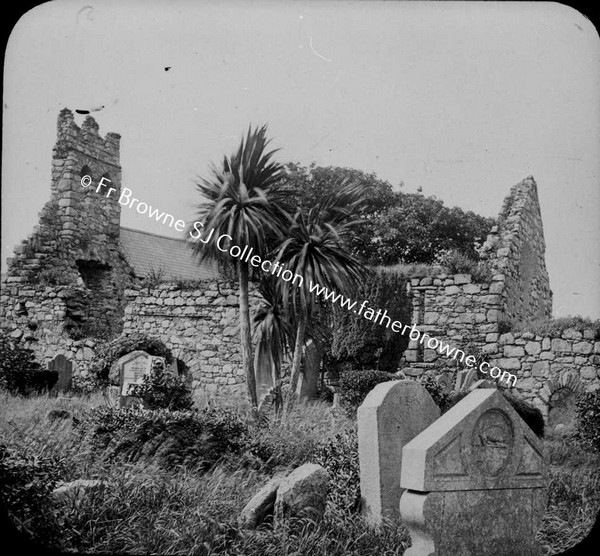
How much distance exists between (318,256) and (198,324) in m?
5.10

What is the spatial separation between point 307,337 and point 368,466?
6478 millimetres

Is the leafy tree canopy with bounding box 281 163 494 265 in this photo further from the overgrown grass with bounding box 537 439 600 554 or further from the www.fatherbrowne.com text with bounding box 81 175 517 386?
the overgrown grass with bounding box 537 439 600 554

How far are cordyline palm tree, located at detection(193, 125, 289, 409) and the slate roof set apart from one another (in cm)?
757

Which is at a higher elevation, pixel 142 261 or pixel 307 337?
pixel 142 261

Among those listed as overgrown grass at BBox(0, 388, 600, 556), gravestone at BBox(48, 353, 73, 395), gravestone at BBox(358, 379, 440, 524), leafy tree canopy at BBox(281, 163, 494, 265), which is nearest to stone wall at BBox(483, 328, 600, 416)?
overgrown grass at BBox(0, 388, 600, 556)

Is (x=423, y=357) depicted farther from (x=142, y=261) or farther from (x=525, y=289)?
(x=142, y=261)

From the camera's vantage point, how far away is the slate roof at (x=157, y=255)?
61.4 feet

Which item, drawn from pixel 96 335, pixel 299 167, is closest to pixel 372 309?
pixel 299 167

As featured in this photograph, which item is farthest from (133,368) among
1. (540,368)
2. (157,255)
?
(157,255)

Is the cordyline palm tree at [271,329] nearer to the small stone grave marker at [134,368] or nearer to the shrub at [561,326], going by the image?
the small stone grave marker at [134,368]

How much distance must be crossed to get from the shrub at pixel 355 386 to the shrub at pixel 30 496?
5.73m

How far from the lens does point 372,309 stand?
46.4ft

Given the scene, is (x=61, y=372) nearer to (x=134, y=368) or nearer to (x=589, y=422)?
(x=134, y=368)

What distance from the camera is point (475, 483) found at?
5.39 m
